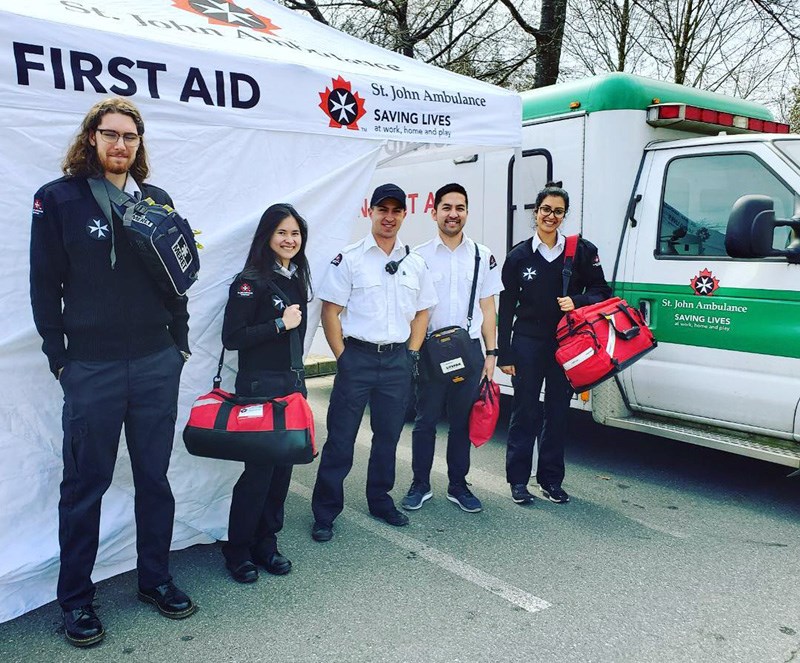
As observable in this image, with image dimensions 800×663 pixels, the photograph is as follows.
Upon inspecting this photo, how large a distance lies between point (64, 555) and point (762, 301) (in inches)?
149

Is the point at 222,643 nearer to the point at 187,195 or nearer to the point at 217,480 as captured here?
the point at 217,480

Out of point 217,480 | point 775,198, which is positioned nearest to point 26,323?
point 217,480

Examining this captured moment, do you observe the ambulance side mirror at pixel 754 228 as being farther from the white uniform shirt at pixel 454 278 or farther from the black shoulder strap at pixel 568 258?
the white uniform shirt at pixel 454 278

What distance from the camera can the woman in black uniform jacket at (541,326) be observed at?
15.0 feet

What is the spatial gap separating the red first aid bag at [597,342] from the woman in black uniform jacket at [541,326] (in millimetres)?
121

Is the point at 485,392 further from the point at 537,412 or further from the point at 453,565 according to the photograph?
the point at 453,565

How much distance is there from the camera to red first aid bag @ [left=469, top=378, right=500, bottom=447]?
180 inches

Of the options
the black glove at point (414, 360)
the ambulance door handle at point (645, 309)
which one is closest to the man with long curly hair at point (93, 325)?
the black glove at point (414, 360)

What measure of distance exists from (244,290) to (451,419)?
1.67m

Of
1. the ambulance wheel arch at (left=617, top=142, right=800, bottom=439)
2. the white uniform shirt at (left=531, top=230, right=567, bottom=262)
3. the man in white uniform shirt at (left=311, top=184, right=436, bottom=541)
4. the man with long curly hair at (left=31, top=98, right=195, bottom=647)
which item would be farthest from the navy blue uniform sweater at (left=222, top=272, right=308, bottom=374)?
the ambulance wheel arch at (left=617, top=142, right=800, bottom=439)

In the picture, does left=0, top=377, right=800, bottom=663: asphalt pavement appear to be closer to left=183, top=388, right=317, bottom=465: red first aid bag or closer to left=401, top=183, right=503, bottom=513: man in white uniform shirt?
left=401, top=183, right=503, bottom=513: man in white uniform shirt

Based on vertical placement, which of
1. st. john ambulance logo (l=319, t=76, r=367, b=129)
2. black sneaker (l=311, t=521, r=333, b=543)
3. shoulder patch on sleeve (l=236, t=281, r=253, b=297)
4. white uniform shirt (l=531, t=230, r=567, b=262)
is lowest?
black sneaker (l=311, t=521, r=333, b=543)

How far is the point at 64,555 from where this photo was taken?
10.2ft

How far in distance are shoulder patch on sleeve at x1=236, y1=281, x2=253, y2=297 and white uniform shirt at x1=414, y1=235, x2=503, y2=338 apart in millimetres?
1258
